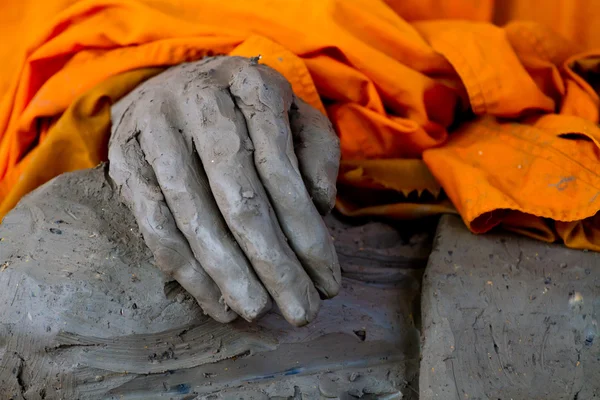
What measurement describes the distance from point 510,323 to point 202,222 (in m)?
0.44

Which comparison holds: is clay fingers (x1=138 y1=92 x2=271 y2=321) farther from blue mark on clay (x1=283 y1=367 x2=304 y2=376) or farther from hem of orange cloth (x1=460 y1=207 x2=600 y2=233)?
hem of orange cloth (x1=460 y1=207 x2=600 y2=233)

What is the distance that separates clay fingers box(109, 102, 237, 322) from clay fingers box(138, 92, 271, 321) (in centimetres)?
1

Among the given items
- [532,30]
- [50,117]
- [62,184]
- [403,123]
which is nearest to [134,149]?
[62,184]

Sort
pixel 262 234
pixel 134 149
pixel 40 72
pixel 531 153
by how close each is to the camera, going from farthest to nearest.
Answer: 1. pixel 40 72
2. pixel 531 153
3. pixel 134 149
4. pixel 262 234

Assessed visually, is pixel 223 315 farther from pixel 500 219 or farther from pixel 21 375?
pixel 500 219

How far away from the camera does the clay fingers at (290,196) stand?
2.45 feet

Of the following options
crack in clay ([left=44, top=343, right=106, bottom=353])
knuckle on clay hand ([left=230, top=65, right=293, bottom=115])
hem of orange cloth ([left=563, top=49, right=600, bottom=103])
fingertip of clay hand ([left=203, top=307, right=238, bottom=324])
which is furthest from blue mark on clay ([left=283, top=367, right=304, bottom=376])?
hem of orange cloth ([left=563, top=49, right=600, bottom=103])

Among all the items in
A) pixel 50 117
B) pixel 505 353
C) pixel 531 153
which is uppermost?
pixel 50 117

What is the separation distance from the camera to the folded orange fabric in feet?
3.36

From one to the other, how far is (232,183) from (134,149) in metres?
0.17

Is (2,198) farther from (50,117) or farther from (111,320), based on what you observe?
(111,320)

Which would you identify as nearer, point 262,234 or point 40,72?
point 262,234

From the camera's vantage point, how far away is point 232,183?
729 millimetres

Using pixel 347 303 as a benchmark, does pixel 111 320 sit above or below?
above
